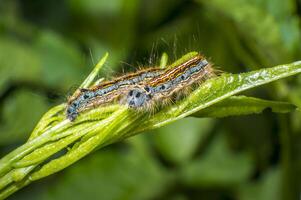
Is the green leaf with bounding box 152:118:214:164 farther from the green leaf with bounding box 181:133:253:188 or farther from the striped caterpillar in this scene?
the striped caterpillar

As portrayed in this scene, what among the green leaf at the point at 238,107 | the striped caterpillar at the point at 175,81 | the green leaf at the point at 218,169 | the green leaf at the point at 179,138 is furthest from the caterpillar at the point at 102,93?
the green leaf at the point at 218,169

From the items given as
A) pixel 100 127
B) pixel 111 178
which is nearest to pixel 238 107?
pixel 100 127

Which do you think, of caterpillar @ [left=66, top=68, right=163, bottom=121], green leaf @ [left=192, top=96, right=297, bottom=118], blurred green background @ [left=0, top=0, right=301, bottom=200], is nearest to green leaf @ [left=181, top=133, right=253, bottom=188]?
blurred green background @ [left=0, top=0, right=301, bottom=200]

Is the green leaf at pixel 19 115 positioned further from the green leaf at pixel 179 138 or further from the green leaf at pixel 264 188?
the green leaf at pixel 264 188

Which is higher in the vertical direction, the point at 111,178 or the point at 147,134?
the point at 147,134

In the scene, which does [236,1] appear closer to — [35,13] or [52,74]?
[52,74]

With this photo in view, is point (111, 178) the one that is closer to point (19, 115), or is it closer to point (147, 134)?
point (147, 134)

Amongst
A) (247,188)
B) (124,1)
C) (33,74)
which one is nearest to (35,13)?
(33,74)
